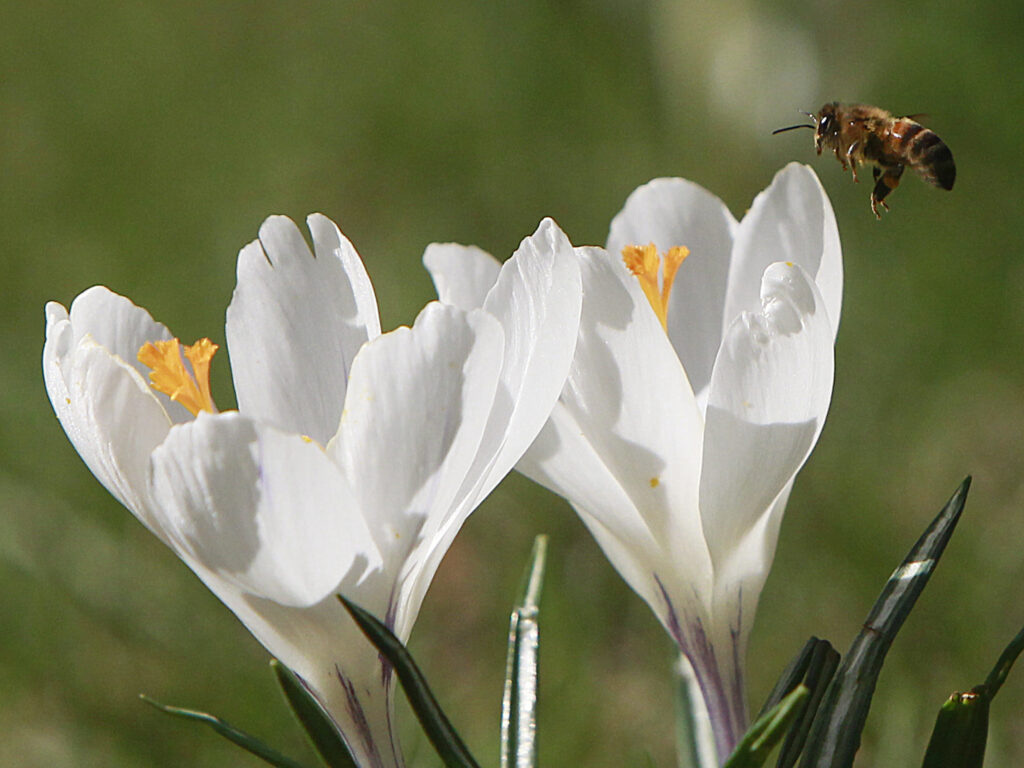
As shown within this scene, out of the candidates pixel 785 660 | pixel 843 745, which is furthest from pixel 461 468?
pixel 785 660

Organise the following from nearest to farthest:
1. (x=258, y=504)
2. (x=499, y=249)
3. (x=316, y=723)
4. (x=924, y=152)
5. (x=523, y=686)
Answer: (x=258, y=504)
(x=316, y=723)
(x=523, y=686)
(x=924, y=152)
(x=499, y=249)

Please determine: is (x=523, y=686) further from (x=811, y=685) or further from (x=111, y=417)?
(x=111, y=417)

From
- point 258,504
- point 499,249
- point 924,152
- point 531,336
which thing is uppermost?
point 499,249

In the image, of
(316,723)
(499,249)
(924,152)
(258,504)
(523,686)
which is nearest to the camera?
(258,504)

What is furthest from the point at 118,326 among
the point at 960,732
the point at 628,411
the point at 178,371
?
the point at 960,732

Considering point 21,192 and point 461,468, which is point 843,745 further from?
point 21,192

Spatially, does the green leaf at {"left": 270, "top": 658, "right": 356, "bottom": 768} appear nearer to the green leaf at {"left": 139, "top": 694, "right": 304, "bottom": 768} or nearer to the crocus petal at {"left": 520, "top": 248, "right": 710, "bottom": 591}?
the green leaf at {"left": 139, "top": 694, "right": 304, "bottom": 768}

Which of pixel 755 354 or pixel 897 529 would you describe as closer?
pixel 755 354
